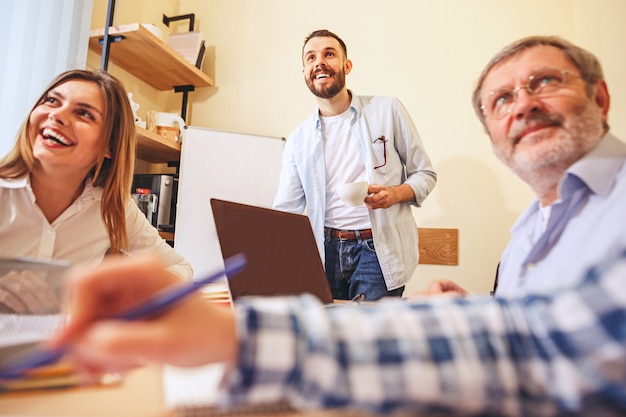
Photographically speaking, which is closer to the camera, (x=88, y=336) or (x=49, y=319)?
(x=88, y=336)

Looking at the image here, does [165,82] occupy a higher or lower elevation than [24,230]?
higher

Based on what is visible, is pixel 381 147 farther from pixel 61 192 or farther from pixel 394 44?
pixel 61 192

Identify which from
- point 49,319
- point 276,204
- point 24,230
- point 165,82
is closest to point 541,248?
point 49,319

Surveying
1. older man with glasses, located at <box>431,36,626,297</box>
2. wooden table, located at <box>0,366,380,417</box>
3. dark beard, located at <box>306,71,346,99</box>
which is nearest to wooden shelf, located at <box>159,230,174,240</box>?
dark beard, located at <box>306,71,346,99</box>

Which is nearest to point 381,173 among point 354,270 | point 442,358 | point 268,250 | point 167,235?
point 354,270

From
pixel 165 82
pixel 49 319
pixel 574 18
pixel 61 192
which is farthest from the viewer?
pixel 165 82

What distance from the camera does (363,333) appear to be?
334 mm

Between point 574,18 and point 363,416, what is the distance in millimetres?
2778

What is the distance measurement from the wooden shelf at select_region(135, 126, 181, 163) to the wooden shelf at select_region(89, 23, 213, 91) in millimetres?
512

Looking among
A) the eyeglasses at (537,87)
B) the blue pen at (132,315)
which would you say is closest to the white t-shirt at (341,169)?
the eyeglasses at (537,87)

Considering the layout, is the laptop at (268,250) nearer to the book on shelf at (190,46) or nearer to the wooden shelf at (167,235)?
the wooden shelf at (167,235)

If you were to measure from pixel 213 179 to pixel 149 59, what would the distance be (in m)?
0.83

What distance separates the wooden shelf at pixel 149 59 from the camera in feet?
7.30

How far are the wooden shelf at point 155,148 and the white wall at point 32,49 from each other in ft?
1.46
